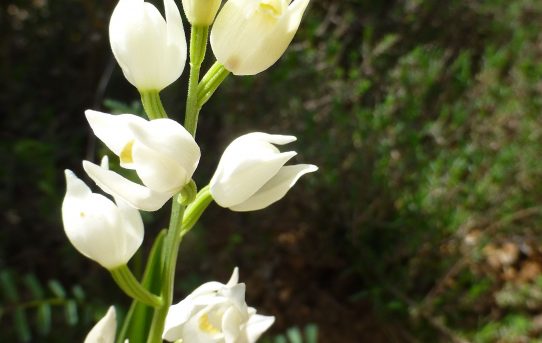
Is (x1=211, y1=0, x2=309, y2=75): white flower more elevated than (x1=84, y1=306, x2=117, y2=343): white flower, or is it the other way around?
(x1=211, y1=0, x2=309, y2=75): white flower

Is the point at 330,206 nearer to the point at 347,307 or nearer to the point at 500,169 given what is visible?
the point at 347,307

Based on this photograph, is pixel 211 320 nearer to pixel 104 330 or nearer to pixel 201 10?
pixel 104 330

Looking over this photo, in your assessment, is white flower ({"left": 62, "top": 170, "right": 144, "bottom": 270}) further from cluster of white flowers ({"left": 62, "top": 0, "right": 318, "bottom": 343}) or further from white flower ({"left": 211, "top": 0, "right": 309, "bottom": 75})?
white flower ({"left": 211, "top": 0, "right": 309, "bottom": 75})

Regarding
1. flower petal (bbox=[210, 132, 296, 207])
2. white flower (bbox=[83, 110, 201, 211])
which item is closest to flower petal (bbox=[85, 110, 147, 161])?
white flower (bbox=[83, 110, 201, 211])

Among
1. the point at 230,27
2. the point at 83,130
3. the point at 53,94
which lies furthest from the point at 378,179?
the point at 230,27

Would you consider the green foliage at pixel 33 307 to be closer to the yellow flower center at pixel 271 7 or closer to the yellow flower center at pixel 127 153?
the yellow flower center at pixel 127 153

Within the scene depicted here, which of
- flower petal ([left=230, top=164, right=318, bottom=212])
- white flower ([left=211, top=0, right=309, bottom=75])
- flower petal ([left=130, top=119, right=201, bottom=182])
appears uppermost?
white flower ([left=211, top=0, right=309, bottom=75])
